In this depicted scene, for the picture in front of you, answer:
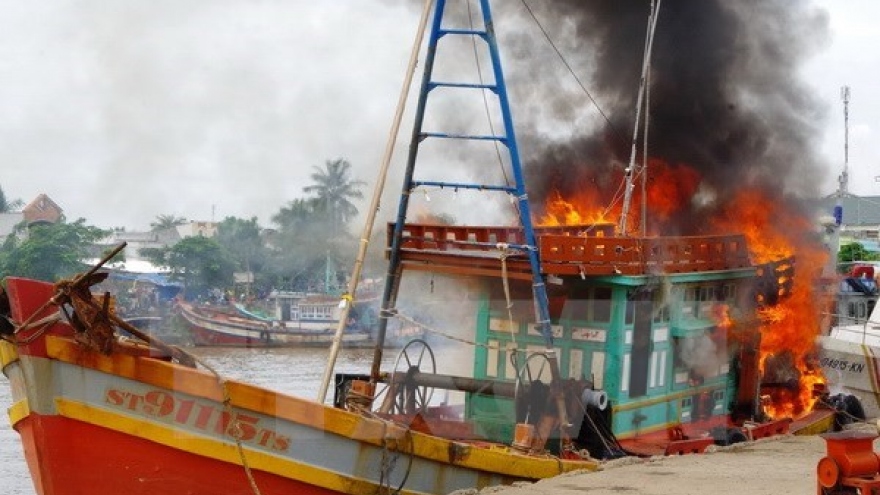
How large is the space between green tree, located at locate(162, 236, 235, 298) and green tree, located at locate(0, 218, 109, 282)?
3.09 metres

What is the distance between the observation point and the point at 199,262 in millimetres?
38938

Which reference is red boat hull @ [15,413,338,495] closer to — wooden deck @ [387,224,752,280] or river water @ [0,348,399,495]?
wooden deck @ [387,224,752,280]

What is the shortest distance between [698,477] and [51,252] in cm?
2281

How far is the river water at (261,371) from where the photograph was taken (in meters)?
22.8

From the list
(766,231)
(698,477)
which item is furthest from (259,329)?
(698,477)

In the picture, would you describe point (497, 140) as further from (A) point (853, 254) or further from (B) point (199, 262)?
(A) point (853, 254)

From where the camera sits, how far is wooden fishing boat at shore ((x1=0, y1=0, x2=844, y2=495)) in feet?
40.0

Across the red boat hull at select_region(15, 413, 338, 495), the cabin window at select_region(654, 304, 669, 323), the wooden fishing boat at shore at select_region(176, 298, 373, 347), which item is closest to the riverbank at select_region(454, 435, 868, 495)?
the cabin window at select_region(654, 304, 669, 323)

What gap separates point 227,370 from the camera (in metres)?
38.3

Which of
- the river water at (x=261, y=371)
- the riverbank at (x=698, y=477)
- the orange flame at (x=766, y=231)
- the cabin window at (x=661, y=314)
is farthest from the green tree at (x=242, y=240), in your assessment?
the riverbank at (x=698, y=477)

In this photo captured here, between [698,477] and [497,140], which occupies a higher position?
[497,140]

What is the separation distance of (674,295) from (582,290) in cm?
153

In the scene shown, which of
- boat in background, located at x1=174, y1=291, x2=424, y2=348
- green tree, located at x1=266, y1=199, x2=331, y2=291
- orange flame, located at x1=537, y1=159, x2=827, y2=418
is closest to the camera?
orange flame, located at x1=537, y1=159, x2=827, y2=418

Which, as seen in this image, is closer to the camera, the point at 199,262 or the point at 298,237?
the point at 298,237
